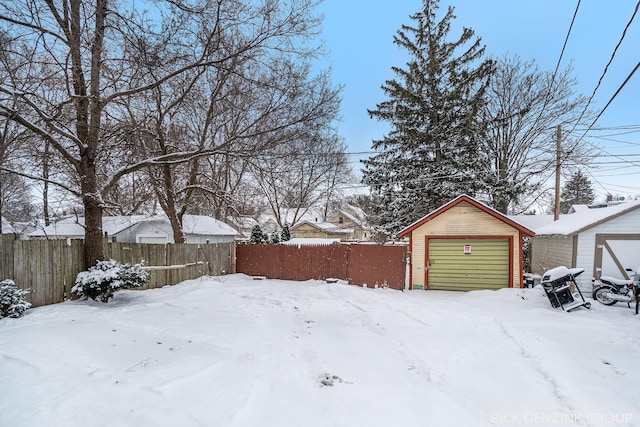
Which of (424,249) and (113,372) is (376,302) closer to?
(424,249)

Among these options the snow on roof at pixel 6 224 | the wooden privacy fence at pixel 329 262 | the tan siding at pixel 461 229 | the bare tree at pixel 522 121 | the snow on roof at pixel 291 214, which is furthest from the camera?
the snow on roof at pixel 291 214

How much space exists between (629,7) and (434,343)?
20.6ft

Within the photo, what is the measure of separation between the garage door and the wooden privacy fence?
1135 mm

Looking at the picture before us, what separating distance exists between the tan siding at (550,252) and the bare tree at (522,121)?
14.3ft

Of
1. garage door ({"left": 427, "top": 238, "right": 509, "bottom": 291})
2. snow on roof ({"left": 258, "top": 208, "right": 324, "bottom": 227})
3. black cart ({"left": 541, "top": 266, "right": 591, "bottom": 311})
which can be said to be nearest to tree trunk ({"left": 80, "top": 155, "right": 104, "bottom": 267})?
garage door ({"left": 427, "top": 238, "right": 509, "bottom": 291})

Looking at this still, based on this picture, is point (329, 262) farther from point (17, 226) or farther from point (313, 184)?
point (17, 226)

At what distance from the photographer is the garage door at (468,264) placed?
10242mm

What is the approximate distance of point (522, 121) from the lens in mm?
19000

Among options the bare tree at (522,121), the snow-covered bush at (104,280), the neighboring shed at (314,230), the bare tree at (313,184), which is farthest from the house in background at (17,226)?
the neighboring shed at (314,230)

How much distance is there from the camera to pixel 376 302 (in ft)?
27.0

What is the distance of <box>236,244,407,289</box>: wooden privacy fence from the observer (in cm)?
1075

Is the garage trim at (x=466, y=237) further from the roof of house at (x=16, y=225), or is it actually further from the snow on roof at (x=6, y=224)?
the snow on roof at (x=6, y=224)

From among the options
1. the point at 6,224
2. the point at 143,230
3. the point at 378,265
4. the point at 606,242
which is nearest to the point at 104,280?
the point at 378,265

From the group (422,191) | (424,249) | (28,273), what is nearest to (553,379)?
(424,249)
